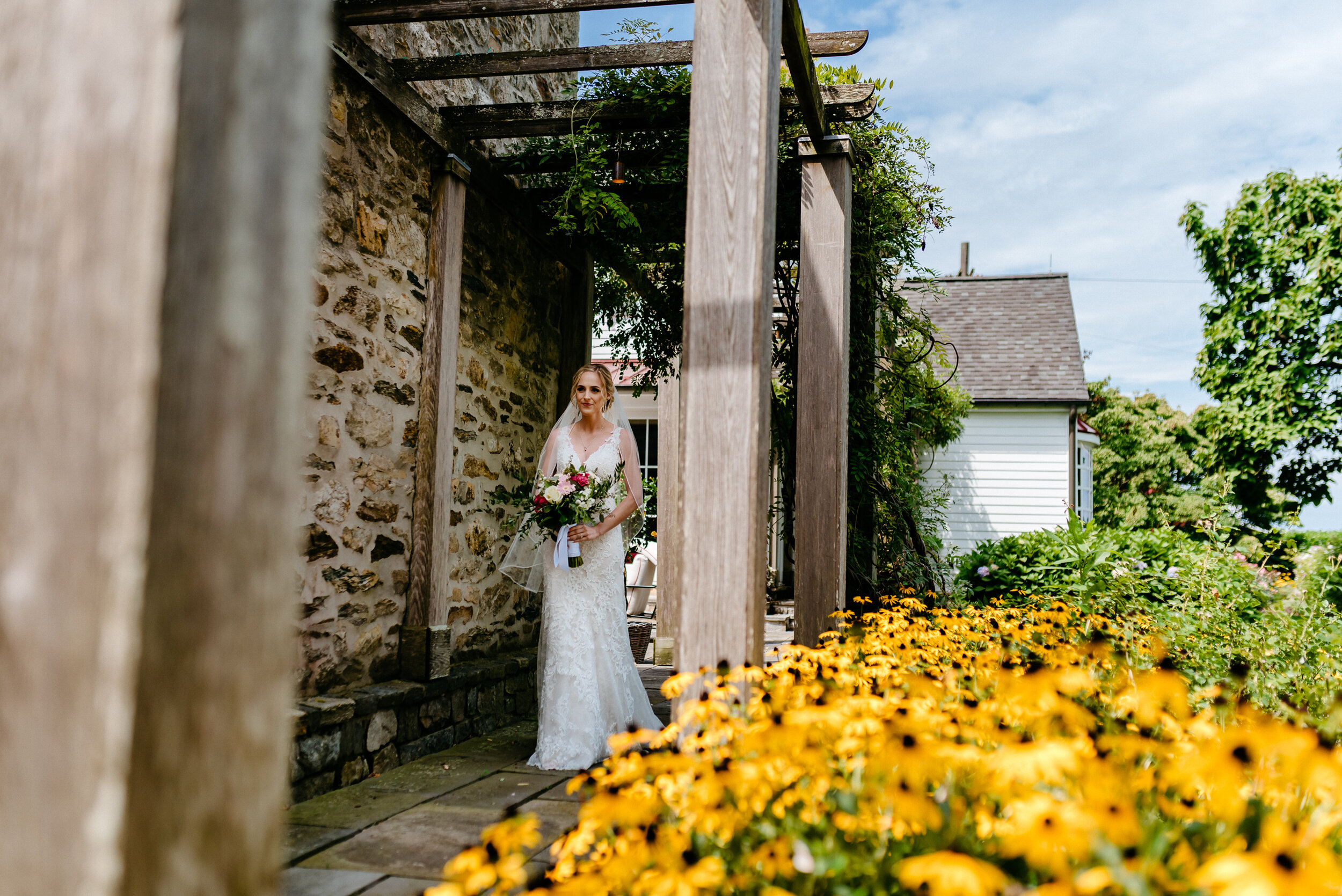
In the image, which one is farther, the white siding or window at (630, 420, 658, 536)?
the white siding

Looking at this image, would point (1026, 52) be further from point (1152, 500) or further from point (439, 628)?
point (439, 628)

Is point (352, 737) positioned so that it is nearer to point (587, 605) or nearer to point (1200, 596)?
point (587, 605)

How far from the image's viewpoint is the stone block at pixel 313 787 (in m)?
3.16

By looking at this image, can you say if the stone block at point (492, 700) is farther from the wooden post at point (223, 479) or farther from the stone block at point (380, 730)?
the wooden post at point (223, 479)

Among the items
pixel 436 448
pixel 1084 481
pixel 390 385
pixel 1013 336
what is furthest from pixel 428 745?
pixel 1084 481

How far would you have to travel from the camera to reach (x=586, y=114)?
4.49 metres

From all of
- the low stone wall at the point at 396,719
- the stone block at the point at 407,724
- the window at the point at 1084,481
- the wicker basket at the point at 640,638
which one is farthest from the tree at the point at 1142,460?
the stone block at the point at 407,724

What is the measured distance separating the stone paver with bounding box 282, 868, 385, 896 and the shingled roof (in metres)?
12.4

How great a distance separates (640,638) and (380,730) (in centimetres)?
318

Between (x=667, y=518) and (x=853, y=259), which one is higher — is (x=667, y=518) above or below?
below

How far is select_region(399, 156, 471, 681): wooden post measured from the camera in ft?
13.3

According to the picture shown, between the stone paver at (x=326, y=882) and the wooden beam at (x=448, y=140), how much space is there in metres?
3.01

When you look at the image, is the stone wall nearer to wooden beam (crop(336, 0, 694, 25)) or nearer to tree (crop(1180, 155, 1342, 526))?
wooden beam (crop(336, 0, 694, 25))

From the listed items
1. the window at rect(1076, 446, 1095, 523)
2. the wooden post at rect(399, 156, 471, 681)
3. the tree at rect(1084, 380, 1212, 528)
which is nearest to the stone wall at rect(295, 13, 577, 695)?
the wooden post at rect(399, 156, 471, 681)
